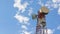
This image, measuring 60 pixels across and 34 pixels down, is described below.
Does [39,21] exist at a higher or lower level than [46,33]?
higher

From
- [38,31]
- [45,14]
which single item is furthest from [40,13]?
[38,31]

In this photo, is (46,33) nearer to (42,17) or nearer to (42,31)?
(42,31)

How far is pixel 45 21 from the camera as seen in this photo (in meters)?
45.9

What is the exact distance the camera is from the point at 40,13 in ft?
151

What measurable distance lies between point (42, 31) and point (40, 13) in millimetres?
4723

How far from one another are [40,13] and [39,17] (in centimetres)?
199

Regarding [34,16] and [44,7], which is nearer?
[44,7]

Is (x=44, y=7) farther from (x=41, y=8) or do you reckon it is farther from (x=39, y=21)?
(x=39, y=21)

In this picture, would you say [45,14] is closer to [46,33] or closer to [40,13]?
[40,13]

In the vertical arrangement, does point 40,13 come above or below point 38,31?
above

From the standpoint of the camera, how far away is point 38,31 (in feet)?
152

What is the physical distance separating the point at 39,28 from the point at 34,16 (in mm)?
4129

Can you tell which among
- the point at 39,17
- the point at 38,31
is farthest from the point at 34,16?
the point at 38,31

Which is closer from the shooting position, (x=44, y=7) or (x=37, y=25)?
(x=44, y=7)
